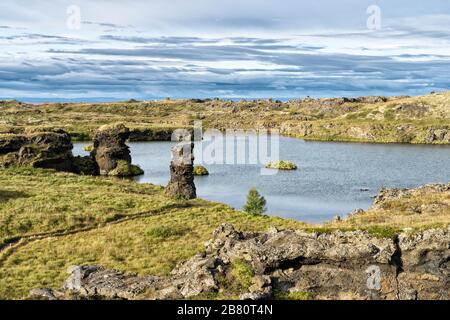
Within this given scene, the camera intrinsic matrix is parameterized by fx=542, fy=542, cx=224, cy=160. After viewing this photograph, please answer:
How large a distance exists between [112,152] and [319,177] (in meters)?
41.5

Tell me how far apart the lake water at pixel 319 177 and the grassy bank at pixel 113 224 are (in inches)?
645

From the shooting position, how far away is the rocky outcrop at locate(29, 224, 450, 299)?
25828 millimetres

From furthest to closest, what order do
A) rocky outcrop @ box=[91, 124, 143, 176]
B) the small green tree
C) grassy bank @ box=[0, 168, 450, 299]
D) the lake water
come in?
rocky outcrop @ box=[91, 124, 143, 176]
the lake water
the small green tree
grassy bank @ box=[0, 168, 450, 299]

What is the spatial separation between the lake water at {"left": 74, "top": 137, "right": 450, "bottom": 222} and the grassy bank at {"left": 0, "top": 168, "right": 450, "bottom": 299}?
53.8 feet

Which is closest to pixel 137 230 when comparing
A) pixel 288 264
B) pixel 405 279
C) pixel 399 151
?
pixel 288 264

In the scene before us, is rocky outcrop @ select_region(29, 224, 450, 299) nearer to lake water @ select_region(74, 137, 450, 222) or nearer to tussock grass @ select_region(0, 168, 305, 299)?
tussock grass @ select_region(0, 168, 305, 299)

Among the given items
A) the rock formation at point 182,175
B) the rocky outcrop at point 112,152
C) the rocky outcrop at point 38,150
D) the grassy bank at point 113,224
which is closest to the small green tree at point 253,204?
the grassy bank at point 113,224

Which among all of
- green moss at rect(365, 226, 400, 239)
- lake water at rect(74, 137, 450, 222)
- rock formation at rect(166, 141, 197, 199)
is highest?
green moss at rect(365, 226, 400, 239)

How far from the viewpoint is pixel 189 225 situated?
5459 centimetres

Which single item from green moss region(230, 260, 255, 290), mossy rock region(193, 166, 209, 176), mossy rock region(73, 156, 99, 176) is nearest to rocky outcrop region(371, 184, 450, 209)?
green moss region(230, 260, 255, 290)

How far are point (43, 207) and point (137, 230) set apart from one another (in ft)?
41.1

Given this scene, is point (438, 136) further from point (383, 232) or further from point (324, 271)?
point (324, 271)
